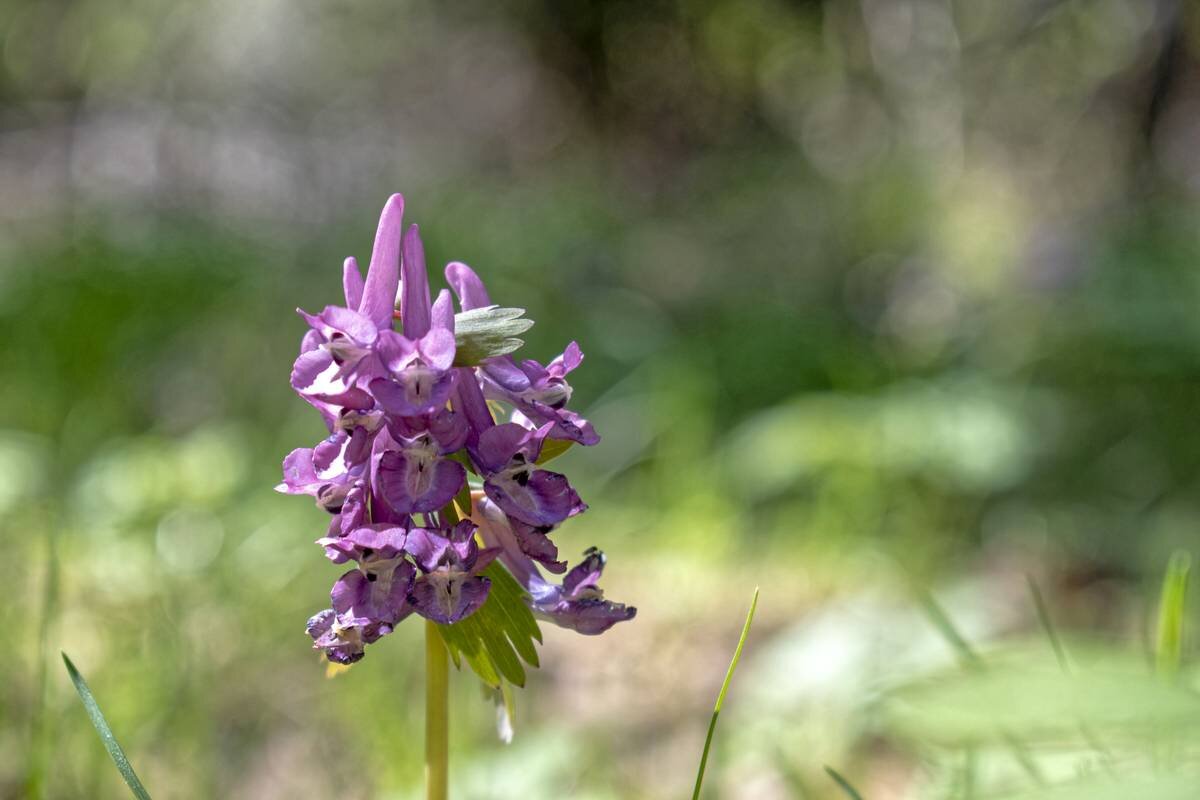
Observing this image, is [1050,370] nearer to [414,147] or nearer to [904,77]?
[904,77]

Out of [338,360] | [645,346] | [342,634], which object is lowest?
[645,346]

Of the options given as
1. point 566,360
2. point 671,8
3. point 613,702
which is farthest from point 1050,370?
point 671,8

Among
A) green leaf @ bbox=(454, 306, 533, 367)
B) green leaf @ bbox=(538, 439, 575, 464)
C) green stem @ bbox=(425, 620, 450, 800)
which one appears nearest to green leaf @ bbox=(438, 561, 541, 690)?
green stem @ bbox=(425, 620, 450, 800)

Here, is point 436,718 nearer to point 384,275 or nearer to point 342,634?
point 342,634

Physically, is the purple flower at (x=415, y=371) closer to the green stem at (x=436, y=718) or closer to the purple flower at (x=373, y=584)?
the purple flower at (x=373, y=584)

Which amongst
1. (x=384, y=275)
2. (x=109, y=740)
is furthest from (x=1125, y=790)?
(x=109, y=740)

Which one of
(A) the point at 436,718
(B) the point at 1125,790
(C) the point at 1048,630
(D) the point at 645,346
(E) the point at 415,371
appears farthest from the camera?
(D) the point at 645,346
